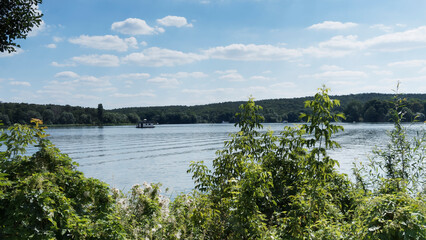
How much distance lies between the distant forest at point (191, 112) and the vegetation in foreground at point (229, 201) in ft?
195

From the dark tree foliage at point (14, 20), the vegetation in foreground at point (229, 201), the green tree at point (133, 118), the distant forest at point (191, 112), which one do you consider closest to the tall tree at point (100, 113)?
the distant forest at point (191, 112)

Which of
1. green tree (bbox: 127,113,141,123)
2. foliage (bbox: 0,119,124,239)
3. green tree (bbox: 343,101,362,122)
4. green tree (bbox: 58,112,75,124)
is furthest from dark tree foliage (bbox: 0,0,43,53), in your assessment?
green tree (bbox: 127,113,141,123)

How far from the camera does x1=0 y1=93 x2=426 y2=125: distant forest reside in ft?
246

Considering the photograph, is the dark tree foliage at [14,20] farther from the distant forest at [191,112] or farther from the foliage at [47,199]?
the distant forest at [191,112]

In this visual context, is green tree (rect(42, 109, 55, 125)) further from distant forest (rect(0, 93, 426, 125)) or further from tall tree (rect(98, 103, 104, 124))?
tall tree (rect(98, 103, 104, 124))

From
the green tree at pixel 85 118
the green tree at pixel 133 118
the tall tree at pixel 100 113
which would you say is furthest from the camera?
the green tree at pixel 133 118

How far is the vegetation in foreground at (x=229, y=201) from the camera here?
9.16 ft

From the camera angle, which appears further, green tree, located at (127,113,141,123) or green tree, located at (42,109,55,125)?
green tree, located at (127,113,141,123)

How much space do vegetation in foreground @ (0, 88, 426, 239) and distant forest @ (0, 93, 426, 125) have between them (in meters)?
59.3

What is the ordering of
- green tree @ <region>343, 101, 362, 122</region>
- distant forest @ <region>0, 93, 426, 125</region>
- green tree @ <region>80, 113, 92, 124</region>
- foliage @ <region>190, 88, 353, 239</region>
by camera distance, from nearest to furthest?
foliage @ <region>190, 88, 353, 239</region>, distant forest @ <region>0, 93, 426, 125</region>, green tree @ <region>343, 101, 362, 122</region>, green tree @ <region>80, 113, 92, 124</region>


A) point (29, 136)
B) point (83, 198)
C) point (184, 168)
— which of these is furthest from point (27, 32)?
point (184, 168)

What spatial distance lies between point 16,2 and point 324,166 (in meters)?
9.29

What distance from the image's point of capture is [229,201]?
12.7 feet

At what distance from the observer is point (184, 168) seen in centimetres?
2281
